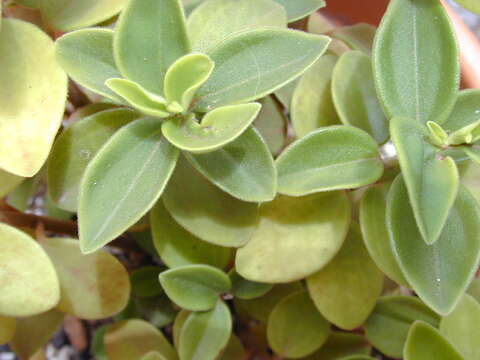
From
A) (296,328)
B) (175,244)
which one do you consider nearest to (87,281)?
(175,244)

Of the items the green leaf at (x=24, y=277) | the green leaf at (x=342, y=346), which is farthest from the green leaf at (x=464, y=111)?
the green leaf at (x=24, y=277)

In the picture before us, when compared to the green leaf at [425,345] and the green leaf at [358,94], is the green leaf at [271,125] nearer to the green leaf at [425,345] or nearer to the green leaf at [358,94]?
the green leaf at [358,94]

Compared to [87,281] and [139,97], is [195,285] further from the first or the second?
[139,97]

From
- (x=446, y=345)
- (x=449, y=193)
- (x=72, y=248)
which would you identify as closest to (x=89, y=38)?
(x=72, y=248)

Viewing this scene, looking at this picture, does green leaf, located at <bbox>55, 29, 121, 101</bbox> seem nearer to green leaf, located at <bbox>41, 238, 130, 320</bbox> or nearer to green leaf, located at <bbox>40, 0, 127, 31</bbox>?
green leaf, located at <bbox>40, 0, 127, 31</bbox>

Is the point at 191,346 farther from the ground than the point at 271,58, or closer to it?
closer to it

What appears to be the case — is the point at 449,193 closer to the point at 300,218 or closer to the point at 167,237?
the point at 300,218
